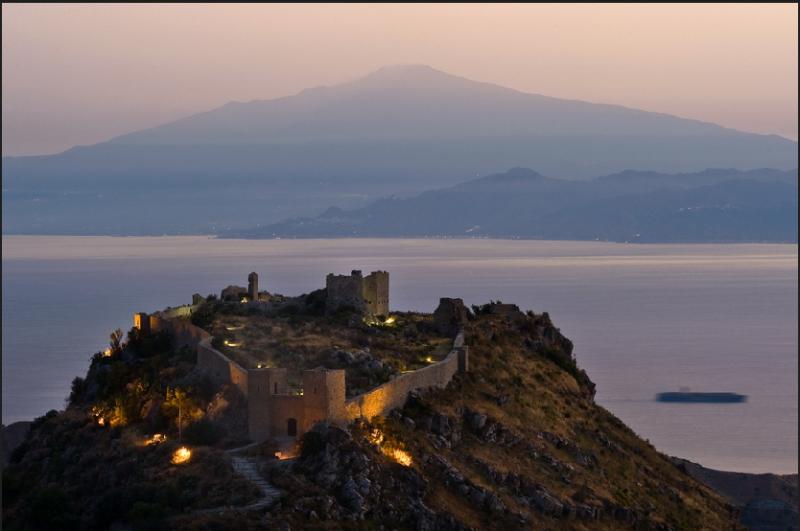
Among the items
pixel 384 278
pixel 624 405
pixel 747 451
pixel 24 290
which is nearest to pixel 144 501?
pixel 384 278

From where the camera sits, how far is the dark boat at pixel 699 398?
111438mm

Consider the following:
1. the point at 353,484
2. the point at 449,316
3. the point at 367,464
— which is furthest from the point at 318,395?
the point at 449,316

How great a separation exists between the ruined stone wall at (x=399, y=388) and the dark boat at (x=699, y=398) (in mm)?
61204

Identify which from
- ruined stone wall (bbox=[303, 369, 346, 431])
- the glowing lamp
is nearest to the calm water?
ruined stone wall (bbox=[303, 369, 346, 431])

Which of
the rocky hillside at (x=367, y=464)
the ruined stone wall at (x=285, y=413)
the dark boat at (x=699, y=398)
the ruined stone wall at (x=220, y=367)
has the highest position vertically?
the ruined stone wall at (x=220, y=367)

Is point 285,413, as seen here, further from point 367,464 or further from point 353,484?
point 353,484

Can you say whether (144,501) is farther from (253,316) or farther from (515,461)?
(253,316)

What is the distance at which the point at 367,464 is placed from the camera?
4094cm

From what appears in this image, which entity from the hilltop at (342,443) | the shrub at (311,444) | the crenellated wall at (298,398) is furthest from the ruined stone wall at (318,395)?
the shrub at (311,444)

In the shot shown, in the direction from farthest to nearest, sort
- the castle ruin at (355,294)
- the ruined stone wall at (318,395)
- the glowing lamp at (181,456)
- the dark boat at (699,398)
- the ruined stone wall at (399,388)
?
1. the dark boat at (699,398)
2. the castle ruin at (355,294)
3. the ruined stone wall at (399,388)
4. the glowing lamp at (181,456)
5. the ruined stone wall at (318,395)

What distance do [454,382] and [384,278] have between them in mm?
8879

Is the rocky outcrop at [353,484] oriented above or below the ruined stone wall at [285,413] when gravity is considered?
below

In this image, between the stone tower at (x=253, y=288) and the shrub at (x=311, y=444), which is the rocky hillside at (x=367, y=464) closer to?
the shrub at (x=311, y=444)

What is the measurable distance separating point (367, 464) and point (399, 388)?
5.78 meters
